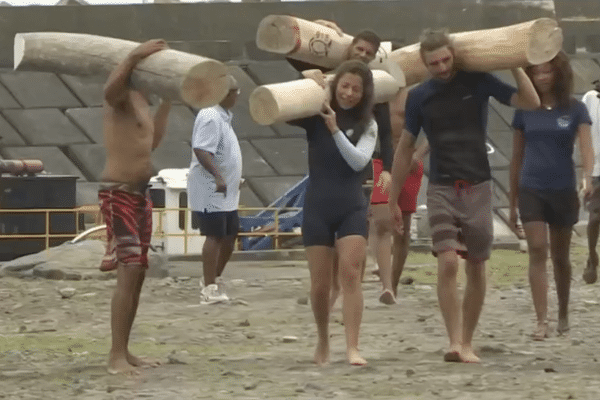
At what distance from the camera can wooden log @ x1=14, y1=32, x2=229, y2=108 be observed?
828cm

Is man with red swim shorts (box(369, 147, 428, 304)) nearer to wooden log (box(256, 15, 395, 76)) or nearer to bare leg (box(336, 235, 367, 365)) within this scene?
wooden log (box(256, 15, 395, 76))

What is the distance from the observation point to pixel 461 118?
9.47m

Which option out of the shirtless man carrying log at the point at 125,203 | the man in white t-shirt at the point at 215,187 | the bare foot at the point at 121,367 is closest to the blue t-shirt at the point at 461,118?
the shirtless man carrying log at the point at 125,203

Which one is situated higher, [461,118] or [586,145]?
[461,118]

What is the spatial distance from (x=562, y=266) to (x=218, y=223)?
3563 mm

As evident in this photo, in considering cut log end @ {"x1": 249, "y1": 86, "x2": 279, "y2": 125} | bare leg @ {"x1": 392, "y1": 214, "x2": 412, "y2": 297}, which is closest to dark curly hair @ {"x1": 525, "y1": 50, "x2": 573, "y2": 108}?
cut log end @ {"x1": 249, "y1": 86, "x2": 279, "y2": 125}

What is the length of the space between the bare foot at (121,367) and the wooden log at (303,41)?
187cm

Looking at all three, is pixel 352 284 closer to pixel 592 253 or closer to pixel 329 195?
pixel 329 195

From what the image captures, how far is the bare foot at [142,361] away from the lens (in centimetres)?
932

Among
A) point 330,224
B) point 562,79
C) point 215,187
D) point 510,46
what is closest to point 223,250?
point 215,187

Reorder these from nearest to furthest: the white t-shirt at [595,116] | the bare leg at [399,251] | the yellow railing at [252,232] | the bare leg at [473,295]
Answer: the bare leg at [473,295] → the bare leg at [399,251] → the white t-shirt at [595,116] → the yellow railing at [252,232]

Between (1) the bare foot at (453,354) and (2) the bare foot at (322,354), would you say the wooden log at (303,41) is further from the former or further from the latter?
(1) the bare foot at (453,354)

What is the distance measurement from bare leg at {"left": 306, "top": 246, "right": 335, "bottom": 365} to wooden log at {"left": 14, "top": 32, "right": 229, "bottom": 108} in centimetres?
132

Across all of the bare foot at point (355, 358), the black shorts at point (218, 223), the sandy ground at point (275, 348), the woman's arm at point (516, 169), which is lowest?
the sandy ground at point (275, 348)
